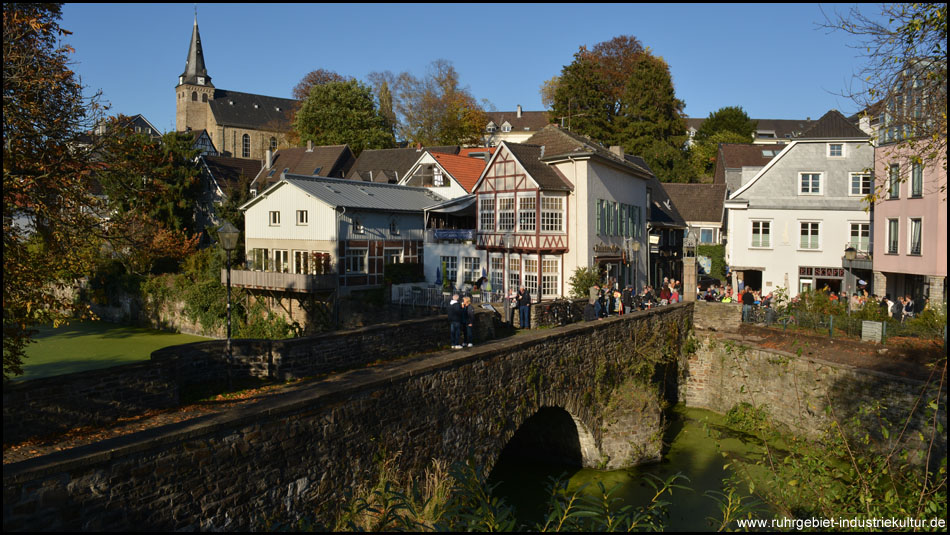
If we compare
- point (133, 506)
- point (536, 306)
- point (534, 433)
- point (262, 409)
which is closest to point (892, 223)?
point (536, 306)

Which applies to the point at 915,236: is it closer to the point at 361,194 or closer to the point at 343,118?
the point at 361,194

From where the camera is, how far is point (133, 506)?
21.0 ft

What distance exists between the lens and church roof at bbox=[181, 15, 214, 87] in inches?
3770

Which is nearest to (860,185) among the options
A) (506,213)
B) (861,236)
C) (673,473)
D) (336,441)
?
(861,236)

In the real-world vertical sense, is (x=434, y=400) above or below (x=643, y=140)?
below

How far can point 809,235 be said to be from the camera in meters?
31.1

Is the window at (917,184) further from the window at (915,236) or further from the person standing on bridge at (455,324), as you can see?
the person standing on bridge at (455,324)

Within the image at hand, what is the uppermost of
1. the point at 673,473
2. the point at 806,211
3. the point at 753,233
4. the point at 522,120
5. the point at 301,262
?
the point at 522,120

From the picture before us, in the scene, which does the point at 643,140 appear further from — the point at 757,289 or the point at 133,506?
the point at 133,506

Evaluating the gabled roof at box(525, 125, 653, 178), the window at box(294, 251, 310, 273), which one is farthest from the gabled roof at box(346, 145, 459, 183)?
the gabled roof at box(525, 125, 653, 178)

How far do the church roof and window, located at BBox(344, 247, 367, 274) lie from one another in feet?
258

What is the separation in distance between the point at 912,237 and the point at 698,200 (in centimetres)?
2058

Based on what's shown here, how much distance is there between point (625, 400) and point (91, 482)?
1348 cm

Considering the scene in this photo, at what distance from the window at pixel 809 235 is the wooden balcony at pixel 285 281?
74.2 ft
